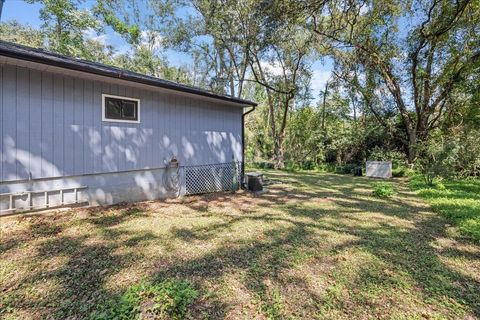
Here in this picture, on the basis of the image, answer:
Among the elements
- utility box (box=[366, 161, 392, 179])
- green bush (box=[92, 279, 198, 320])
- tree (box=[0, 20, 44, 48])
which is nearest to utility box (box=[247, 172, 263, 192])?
green bush (box=[92, 279, 198, 320])

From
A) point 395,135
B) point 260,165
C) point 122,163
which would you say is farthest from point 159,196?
point 395,135

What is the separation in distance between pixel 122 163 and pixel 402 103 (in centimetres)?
1383

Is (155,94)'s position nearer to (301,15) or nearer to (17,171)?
(17,171)

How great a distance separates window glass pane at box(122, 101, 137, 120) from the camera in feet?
18.2

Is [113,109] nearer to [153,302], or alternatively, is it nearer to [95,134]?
[95,134]

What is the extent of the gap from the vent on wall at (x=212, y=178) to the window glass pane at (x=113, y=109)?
7.33 feet

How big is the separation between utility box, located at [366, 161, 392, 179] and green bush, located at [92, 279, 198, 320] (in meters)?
11.9

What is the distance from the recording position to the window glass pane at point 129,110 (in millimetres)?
5559

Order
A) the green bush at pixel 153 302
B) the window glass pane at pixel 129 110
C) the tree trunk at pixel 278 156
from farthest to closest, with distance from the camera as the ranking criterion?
the tree trunk at pixel 278 156, the window glass pane at pixel 129 110, the green bush at pixel 153 302

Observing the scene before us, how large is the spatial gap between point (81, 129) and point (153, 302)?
405cm

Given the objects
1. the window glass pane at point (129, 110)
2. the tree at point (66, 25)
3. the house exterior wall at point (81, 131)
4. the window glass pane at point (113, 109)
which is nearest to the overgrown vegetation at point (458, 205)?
the house exterior wall at point (81, 131)

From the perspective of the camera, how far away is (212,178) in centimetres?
758

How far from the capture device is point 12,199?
13.6ft

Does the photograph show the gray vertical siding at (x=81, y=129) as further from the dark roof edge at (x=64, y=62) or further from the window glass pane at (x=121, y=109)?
the dark roof edge at (x=64, y=62)
